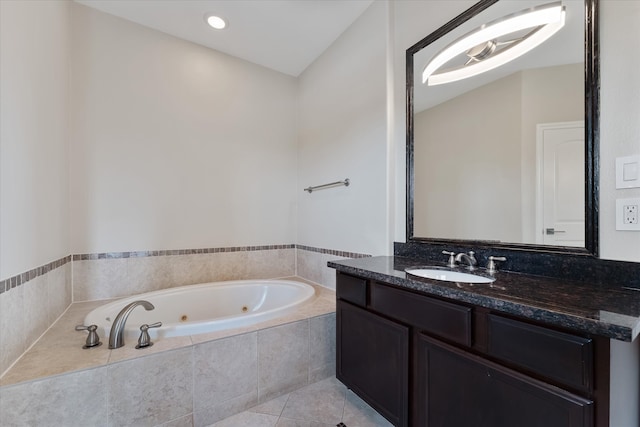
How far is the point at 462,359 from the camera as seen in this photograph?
98 cm

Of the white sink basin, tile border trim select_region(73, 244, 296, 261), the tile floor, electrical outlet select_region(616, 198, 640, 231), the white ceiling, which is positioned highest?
the white ceiling

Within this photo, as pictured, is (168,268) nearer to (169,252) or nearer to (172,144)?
(169,252)

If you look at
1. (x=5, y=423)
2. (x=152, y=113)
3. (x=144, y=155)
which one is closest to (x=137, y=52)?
(x=152, y=113)

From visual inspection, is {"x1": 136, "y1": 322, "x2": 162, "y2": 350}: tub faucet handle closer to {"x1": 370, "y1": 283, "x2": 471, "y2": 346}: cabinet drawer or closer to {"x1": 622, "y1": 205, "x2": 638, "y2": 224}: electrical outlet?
{"x1": 370, "y1": 283, "x2": 471, "y2": 346}: cabinet drawer

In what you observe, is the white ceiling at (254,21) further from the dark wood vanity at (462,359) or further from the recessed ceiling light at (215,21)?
the dark wood vanity at (462,359)

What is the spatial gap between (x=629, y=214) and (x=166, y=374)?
200cm

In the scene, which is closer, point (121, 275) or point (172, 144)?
point (121, 275)

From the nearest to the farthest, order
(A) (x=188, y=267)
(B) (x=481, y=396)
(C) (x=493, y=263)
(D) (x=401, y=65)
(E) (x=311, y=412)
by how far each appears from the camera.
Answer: (B) (x=481, y=396) < (C) (x=493, y=263) < (E) (x=311, y=412) < (D) (x=401, y=65) < (A) (x=188, y=267)

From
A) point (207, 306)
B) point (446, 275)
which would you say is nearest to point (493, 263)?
point (446, 275)

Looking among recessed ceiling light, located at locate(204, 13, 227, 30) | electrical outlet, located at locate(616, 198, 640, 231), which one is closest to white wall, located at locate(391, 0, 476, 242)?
electrical outlet, located at locate(616, 198, 640, 231)

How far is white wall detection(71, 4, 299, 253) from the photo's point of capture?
79.6 inches

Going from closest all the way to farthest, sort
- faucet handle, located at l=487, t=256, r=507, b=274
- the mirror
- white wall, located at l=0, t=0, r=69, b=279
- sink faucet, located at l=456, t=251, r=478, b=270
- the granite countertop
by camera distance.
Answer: the granite countertop < the mirror < white wall, located at l=0, t=0, r=69, b=279 < faucet handle, located at l=487, t=256, r=507, b=274 < sink faucet, located at l=456, t=251, r=478, b=270

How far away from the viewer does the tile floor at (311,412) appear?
Answer: 142 cm

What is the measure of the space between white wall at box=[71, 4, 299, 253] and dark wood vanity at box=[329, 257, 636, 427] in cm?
150
